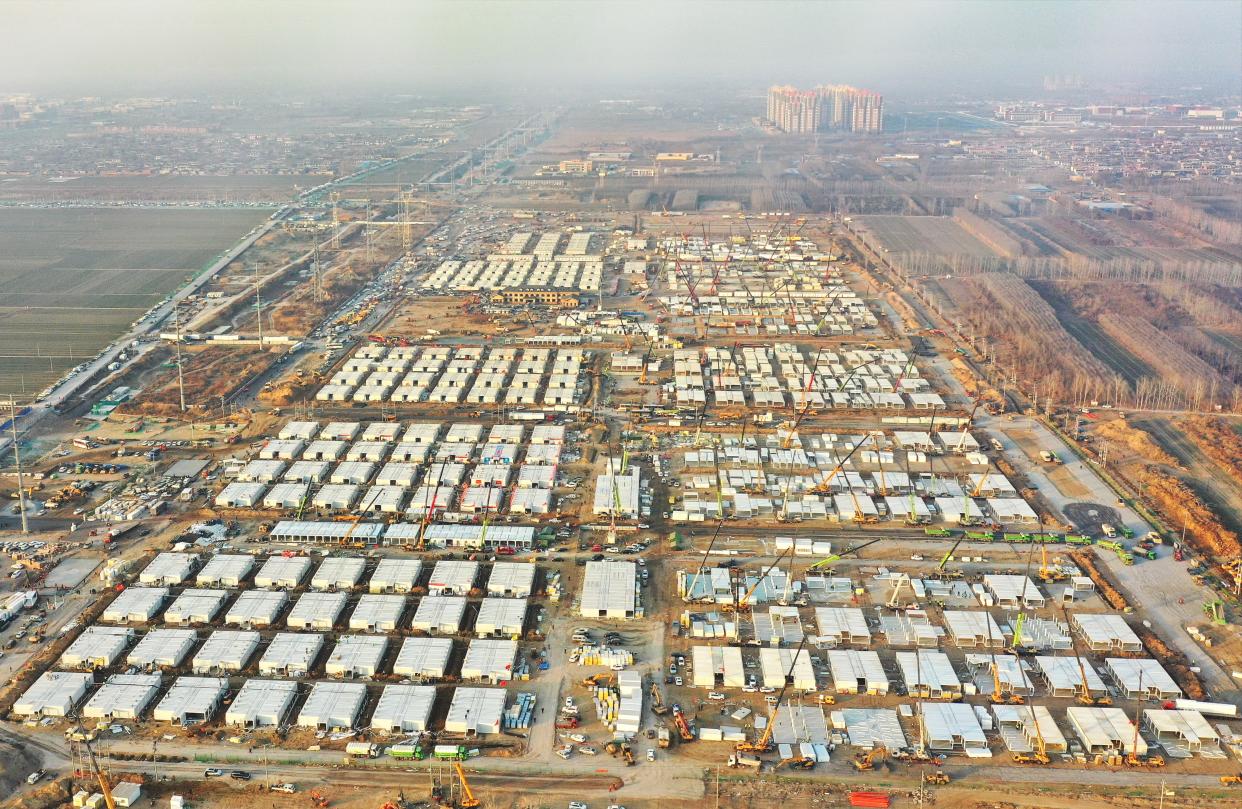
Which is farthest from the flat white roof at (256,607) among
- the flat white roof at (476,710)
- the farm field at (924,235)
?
the farm field at (924,235)

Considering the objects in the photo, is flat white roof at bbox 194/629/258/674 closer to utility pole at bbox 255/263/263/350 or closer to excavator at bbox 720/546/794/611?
excavator at bbox 720/546/794/611

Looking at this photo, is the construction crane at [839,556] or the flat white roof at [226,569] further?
→ the construction crane at [839,556]

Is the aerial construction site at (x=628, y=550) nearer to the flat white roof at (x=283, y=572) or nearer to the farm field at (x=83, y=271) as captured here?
the flat white roof at (x=283, y=572)

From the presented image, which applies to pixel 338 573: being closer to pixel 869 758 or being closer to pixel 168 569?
pixel 168 569

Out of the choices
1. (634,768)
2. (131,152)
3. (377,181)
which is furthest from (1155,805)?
(131,152)

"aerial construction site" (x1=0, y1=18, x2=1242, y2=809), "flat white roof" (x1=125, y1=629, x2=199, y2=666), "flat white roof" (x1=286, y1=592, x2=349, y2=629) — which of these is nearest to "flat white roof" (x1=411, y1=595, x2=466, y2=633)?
"aerial construction site" (x1=0, y1=18, x2=1242, y2=809)

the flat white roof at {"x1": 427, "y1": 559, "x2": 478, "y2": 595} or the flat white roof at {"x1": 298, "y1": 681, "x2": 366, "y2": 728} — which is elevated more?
the flat white roof at {"x1": 427, "y1": 559, "x2": 478, "y2": 595}
